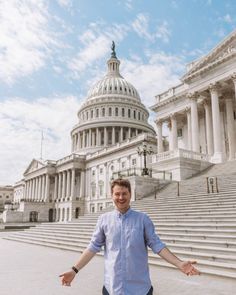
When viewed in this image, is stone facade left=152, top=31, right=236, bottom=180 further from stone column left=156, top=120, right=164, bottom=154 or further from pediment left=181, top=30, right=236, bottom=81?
stone column left=156, top=120, right=164, bottom=154

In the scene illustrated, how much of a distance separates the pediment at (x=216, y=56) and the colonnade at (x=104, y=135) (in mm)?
56209

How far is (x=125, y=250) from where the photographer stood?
11.2 feet

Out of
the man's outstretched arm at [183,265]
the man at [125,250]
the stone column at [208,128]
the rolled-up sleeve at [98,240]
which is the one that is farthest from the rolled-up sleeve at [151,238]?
the stone column at [208,128]

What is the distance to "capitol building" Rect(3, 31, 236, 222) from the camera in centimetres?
3278

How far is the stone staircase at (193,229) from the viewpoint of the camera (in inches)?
415

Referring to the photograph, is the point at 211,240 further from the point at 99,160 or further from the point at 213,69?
the point at 99,160

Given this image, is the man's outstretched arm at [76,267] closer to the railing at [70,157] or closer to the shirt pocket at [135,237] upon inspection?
the shirt pocket at [135,237]

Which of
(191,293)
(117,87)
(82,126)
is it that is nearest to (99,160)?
(82,126)

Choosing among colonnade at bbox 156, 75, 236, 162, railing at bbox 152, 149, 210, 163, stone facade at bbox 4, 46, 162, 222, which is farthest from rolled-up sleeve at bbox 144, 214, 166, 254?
stone facade at bbox 4, 46, 162, 222

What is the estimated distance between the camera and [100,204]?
7056 centimetres

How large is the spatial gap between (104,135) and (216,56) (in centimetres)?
6171

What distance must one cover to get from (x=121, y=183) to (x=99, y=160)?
232 ft

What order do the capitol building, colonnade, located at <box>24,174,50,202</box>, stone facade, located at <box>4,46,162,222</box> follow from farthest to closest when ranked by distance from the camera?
colonnade, located at <box>24,174,50,202</box> → stone facade, located at <box>4,46,162,222</box> → the capitol building

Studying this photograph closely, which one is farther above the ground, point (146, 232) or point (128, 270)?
point (146, 232)
